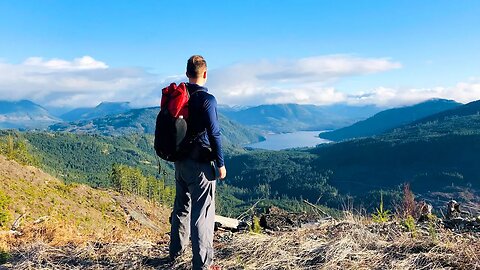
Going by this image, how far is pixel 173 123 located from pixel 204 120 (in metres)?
0.36

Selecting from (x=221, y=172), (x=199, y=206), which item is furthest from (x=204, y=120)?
(x=199, y=206)

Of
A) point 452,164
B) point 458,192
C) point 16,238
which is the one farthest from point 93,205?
point 452,164

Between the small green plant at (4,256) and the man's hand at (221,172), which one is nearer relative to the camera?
the man's hand at (221,172)

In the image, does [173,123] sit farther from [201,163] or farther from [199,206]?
[199,206]

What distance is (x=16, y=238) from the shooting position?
6.52 meters

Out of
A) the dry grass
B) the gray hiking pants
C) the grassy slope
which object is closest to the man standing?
the gray hiking pants

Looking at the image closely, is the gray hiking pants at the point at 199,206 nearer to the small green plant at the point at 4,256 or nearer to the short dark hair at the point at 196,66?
the short dark hair at the point at 196,66

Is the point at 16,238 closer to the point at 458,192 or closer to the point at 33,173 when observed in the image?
the point at 33,173

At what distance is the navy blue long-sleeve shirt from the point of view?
443cm

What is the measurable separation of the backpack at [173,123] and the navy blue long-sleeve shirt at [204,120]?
76 millimetres

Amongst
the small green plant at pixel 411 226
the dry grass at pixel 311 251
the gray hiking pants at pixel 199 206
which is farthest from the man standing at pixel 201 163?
the small green plant at pixel 411 226

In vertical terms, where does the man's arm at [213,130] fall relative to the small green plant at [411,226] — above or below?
above

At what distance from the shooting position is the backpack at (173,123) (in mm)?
4484

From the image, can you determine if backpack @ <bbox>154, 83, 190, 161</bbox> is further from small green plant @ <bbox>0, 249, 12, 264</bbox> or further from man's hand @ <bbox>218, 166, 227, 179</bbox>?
small green plant @ <bbox>0, 249, 12, 264</bbox>
